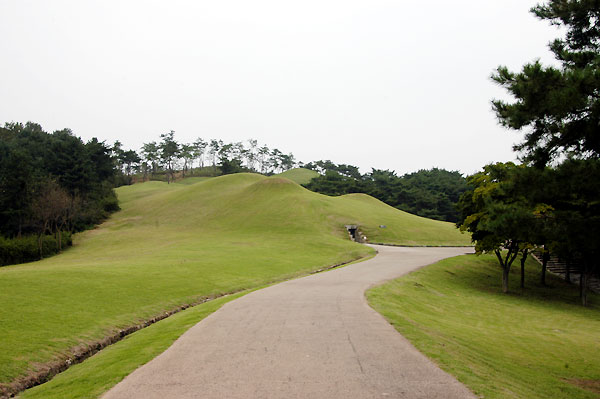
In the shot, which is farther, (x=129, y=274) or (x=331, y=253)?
(x=331, y=253)

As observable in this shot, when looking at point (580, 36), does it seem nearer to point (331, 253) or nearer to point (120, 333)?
point (120, 333)

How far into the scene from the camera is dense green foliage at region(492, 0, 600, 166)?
926 centimetres

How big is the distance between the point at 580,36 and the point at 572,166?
4.70 meters

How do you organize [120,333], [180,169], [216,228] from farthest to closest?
[180,169] < [216,228] < [120,333]

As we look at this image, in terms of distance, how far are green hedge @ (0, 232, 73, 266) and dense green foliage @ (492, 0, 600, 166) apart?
1933 inches

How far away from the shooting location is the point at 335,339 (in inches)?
394

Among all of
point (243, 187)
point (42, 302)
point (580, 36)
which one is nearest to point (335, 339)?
point (580, 36)

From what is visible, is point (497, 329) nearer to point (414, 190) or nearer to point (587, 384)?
point (587, 384)

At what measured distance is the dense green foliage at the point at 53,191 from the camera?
167ft

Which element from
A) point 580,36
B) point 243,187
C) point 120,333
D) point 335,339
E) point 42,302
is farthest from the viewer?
point 243,187

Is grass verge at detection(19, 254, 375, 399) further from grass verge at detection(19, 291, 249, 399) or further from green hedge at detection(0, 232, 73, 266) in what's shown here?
green hedge at detection(0, 232, 73, 266)

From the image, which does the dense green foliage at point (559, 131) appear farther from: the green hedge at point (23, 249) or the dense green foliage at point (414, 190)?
the dense green foliage at point (414, 190)

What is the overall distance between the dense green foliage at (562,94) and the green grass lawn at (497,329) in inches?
243

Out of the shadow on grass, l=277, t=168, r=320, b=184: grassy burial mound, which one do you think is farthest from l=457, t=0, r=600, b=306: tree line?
l=277, t=168, r=320, b=184: grassy burial mound
